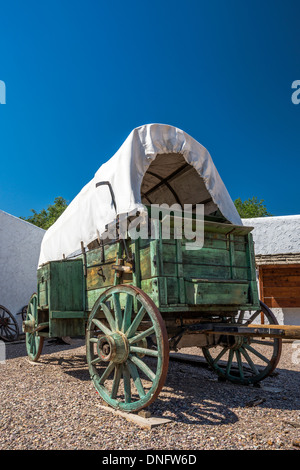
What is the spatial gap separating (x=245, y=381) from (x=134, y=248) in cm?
240

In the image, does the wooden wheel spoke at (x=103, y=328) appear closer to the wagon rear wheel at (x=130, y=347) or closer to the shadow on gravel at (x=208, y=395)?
the wagon rear wheel at (x=130, y=347)

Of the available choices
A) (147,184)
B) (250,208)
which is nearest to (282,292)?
(147,184)

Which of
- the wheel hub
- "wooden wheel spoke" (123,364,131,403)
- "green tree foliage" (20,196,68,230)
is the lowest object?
"wooden wheel spoke" (123,364,131,403)

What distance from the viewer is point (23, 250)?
45.0ft

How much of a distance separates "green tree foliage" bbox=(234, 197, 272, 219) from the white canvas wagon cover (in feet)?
106

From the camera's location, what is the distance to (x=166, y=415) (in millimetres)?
3408

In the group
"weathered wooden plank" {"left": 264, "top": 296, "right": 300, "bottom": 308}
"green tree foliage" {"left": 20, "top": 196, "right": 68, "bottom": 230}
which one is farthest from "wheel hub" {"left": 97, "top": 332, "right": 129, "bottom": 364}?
"green tree foliage" {"left": 20, "top": 196, "right": 68, "bottom": 230}

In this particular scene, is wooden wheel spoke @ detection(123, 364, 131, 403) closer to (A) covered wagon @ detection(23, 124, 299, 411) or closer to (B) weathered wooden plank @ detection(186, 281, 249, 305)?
(A) covered wagon @ detection(23, 124, 299, 411)

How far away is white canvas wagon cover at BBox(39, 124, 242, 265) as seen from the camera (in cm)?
395

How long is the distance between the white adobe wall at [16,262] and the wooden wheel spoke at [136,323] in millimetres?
10250

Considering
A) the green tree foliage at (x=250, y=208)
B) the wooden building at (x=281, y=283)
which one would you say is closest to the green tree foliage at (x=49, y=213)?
the green tree foliage at (x=250, y=208)

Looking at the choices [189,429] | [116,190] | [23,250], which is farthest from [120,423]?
[23,250]

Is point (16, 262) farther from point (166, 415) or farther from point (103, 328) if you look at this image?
point (166, 415)

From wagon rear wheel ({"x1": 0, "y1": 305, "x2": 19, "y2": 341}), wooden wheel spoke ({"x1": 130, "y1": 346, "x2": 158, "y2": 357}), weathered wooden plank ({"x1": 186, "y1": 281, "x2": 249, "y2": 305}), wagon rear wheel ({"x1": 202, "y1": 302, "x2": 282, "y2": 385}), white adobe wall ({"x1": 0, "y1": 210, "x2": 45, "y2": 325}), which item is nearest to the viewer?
wooden wheel spoke ({"x1": 130, "y1": 346, "x2": 158, "y2": 357})
